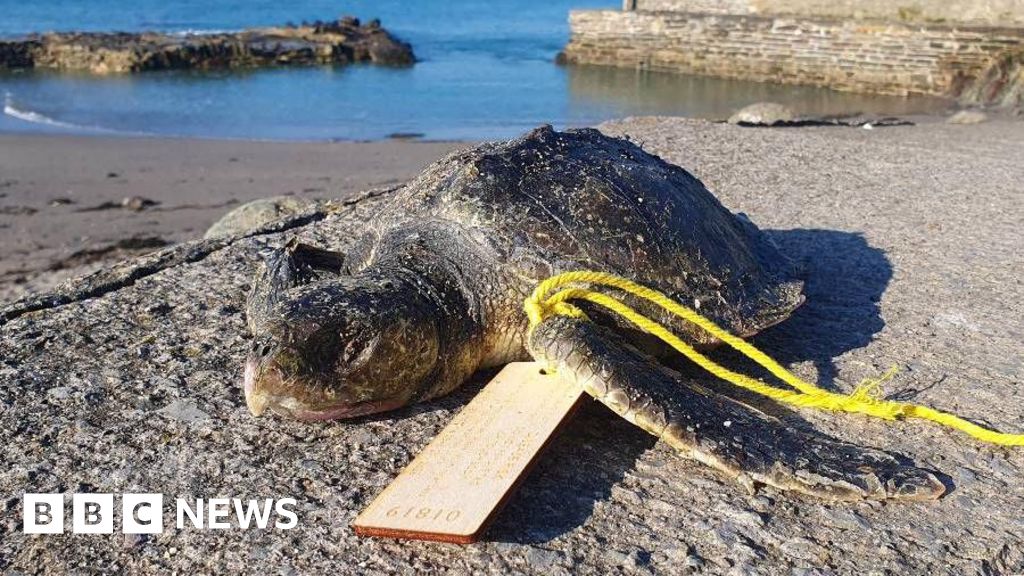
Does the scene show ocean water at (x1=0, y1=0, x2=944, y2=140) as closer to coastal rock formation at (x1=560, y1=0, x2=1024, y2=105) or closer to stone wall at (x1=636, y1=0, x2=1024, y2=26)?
coastal rock formation at (x1=560, y1=0, x2=1024, y2=105)

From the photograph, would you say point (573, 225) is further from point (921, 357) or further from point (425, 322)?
point (921, 357)

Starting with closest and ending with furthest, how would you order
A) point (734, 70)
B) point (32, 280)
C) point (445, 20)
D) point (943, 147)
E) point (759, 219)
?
point (759, 219), point (32, 280), point (943, 147), point (734, 70), point (445, 20)

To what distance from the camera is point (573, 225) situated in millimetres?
3342

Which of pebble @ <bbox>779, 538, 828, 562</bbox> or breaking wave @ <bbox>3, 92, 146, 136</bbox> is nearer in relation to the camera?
pebble @ <bbox>779, 538, 828, 562</bbox>

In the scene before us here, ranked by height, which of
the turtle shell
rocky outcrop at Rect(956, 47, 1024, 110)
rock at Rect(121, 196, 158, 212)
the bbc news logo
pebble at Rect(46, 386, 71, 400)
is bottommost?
the bbc news logo

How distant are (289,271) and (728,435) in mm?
1847

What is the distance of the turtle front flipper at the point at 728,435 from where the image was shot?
2.60 metres

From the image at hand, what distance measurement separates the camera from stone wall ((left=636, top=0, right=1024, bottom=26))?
2114 centimetres

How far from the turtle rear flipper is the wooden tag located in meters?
0.93

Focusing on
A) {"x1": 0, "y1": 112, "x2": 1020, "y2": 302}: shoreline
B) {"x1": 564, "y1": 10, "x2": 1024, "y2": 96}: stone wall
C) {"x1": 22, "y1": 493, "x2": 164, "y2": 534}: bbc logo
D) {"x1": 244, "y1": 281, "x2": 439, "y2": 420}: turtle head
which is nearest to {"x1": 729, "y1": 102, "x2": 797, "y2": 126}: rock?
{"x1": 0, "y1": 112, "x2": 1020, "y2": 302}: shoreline

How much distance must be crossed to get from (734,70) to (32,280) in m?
20.7

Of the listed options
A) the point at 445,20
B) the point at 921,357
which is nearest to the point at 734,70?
the point at 921,357

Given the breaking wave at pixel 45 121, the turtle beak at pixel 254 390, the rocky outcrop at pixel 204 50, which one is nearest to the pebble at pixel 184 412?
the turtle beak at pixel 254 390

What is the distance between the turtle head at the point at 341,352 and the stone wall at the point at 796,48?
20190 mm
